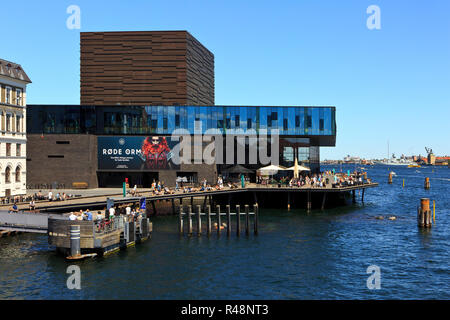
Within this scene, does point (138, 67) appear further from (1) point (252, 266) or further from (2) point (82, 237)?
(1) point (252, 266)

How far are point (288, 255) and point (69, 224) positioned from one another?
54.6 feet

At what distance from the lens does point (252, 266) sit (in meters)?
32.1

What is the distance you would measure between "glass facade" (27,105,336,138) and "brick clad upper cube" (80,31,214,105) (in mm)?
80052

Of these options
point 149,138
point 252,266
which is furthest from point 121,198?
point 149,138

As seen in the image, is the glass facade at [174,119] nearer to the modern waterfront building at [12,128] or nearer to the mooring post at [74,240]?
the modern waterfront building at [12,128]

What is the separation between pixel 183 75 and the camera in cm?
16025

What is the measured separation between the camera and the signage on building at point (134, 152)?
78312 millimetres

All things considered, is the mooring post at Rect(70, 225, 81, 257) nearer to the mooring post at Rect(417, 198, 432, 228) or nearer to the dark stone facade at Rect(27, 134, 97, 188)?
the mooring post at Rect(417, 198, 432, 228)

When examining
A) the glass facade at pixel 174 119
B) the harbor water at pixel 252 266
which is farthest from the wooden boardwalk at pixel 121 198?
the glass facade at pixel 174 119

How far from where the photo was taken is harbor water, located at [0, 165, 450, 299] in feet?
86.5

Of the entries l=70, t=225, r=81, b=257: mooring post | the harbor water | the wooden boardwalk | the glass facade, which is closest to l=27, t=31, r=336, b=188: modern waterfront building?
the glass facade
